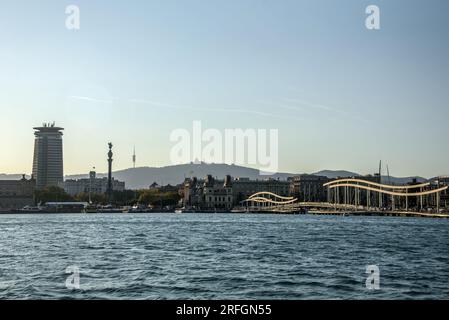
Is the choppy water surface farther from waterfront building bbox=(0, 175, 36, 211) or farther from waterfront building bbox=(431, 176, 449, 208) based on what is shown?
waterfront building bbox=(0, 175, 36, 211)

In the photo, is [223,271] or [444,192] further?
[444,192]

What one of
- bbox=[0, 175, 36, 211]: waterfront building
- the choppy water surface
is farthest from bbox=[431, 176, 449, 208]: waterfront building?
the choppy water surface

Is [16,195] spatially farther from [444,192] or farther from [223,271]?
[223,271]

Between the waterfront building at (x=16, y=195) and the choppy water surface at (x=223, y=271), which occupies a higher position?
the waterfront building at (x=16, y=195)

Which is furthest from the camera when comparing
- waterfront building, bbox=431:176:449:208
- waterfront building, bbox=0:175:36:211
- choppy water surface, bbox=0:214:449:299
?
waterfront building, bbox=0:175:36:211

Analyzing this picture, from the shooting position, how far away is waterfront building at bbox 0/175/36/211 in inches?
7023

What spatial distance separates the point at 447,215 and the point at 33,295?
311ft

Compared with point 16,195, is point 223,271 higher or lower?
lower

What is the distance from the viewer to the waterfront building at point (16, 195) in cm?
17838

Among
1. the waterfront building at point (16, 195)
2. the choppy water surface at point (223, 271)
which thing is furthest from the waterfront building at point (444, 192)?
the choppy water surface at point (223, 271)

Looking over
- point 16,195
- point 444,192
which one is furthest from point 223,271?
point 16,195

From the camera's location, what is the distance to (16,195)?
181m

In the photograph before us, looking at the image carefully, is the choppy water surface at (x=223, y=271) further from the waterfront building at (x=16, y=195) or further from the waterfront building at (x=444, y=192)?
the waterfront building at (x=16, y=195)
